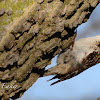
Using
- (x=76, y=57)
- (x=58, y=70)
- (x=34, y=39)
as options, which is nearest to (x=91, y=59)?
(x=76, y=57)

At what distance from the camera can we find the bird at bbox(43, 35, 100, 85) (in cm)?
317

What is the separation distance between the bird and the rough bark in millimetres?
797

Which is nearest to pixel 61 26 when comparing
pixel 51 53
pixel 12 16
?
pixel 51 53

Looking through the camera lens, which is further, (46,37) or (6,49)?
(46,37)

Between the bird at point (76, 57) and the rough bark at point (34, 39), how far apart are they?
80 centimetres

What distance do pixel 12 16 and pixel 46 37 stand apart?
0.45 m

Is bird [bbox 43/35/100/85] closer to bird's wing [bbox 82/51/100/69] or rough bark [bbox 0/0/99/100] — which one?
bird's wing [bbox 82/51/100/69]

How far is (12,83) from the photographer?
84.4 inches

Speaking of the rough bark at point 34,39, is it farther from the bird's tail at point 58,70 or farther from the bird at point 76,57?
the bird at point 76,57

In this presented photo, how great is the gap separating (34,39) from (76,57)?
1322 mm

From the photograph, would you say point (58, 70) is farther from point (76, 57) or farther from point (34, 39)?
point (34, 39)

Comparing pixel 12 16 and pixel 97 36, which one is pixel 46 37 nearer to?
pixel 12 16

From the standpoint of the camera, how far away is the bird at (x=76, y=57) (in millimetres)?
3166

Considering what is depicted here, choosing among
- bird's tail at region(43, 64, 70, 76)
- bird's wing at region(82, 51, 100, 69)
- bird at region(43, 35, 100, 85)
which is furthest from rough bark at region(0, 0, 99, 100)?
bird's wing at region(82, 51, 100, 69)
